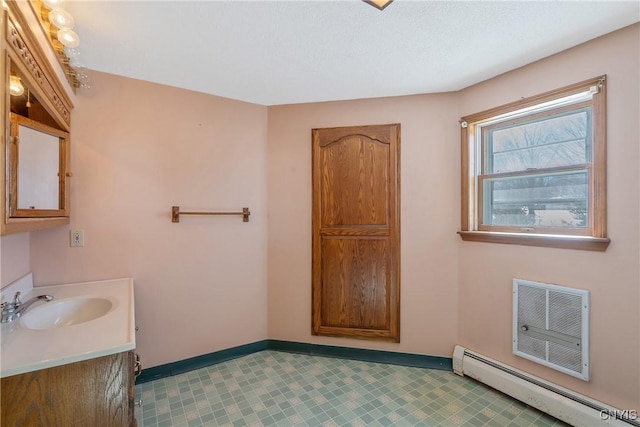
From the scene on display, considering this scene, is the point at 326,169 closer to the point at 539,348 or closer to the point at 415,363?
the point at 415,363

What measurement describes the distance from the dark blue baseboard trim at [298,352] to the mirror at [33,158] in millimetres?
1292

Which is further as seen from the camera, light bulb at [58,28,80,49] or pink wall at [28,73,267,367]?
pink wall at [28,73,267,367]

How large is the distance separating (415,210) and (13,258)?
2550 millimetres

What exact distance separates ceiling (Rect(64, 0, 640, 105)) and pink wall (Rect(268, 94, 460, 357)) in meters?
0.27

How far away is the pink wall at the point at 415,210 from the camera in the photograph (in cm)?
225

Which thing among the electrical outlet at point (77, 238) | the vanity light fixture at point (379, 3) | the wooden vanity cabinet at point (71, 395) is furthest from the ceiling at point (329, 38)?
the wooden vanity cabinet at point (71, 395)

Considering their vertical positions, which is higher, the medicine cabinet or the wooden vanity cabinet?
the medicine cabinet

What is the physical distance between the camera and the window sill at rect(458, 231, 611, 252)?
1548mm

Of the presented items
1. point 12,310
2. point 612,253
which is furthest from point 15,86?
point 612,253

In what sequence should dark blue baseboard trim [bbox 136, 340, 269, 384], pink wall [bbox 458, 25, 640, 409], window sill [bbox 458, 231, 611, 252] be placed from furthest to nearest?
1. dark blue baseboard trim [bbox 136, 340, 269, 384]
2. window sill [bbox 458, 231, 611, 252]
3. pink wall [bbox 458, 25, 640, 409]

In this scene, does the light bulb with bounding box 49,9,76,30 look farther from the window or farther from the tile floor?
the window

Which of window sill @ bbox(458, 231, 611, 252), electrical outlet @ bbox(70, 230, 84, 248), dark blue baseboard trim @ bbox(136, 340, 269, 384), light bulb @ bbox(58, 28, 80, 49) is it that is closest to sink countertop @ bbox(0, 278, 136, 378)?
electrical outlet @ bbox(70, 230, 84, 248)

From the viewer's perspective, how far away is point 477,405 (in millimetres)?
1799

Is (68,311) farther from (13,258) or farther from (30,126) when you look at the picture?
(30,126)
